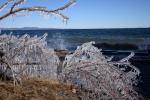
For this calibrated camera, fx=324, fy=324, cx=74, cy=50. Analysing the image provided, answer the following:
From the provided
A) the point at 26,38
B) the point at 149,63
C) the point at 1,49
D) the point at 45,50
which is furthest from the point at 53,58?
the point at 149,63

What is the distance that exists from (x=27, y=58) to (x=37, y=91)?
1.06 m

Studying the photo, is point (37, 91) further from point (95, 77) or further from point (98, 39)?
point (98, 39)

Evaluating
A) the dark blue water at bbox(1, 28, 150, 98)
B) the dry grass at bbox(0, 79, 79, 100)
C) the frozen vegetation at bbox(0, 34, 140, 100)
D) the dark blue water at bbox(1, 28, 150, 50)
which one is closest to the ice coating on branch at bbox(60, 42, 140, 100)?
the frozen vegetation at bbox(0, 34, 140, 100)

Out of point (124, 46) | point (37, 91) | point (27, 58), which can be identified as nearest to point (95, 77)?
point (27, 58)

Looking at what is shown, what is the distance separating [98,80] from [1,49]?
1.94 m

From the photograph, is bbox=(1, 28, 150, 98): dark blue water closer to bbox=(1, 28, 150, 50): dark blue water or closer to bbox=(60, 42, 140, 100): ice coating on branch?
bbox=(1, 28, 150, 50): dark blue water

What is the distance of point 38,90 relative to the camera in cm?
518

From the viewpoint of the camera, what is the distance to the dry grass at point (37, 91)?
481 cm

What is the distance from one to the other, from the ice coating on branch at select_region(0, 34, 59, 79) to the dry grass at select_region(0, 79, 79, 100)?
1.12 feet

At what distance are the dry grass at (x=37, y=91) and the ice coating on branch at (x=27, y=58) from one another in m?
0.34

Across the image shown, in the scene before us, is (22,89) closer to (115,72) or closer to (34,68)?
(34,68)

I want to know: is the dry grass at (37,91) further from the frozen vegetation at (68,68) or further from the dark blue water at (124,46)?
the dark blue water at (124,46)

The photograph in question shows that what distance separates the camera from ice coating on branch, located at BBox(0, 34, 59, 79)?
5.70m

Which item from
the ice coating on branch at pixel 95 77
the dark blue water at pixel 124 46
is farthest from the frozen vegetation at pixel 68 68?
the dark blue water at pixel 124 46
